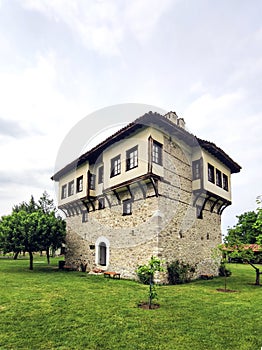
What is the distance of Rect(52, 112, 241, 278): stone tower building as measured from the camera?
41.2ft

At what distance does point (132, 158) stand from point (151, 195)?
226 cm

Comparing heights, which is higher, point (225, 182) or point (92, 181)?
point (225, 182)

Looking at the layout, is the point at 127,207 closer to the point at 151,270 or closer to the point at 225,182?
the point at 151,270

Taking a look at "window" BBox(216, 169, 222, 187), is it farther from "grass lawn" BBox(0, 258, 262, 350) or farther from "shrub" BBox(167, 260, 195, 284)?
"grass lawn" BBox(0, 258, 262, 350)

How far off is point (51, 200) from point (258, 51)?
90.6ft

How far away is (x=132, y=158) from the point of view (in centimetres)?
1344

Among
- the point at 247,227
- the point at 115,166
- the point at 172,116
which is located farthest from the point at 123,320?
A: the point at 247,227

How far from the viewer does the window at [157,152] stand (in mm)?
12512

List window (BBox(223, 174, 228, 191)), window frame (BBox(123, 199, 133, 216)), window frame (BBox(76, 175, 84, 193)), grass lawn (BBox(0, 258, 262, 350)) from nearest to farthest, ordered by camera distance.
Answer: grass lawn (BBox(0, 258, 262, 350)) → window frame (BBox(123, 199, 133, 216)) → window (BBox(223, 174, 228, 191)) → window frame (BBox(76, 175, 84, 193))

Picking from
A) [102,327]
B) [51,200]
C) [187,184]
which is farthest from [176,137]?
[51,200]

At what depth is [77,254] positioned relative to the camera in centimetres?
1903

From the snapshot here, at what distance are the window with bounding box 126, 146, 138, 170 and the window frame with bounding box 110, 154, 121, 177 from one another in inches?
31.5

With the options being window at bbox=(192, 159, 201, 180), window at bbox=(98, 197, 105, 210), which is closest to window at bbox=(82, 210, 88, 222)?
window at bbox=(98, 197, 105, 210)

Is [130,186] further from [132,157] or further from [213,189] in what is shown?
[213,189]
